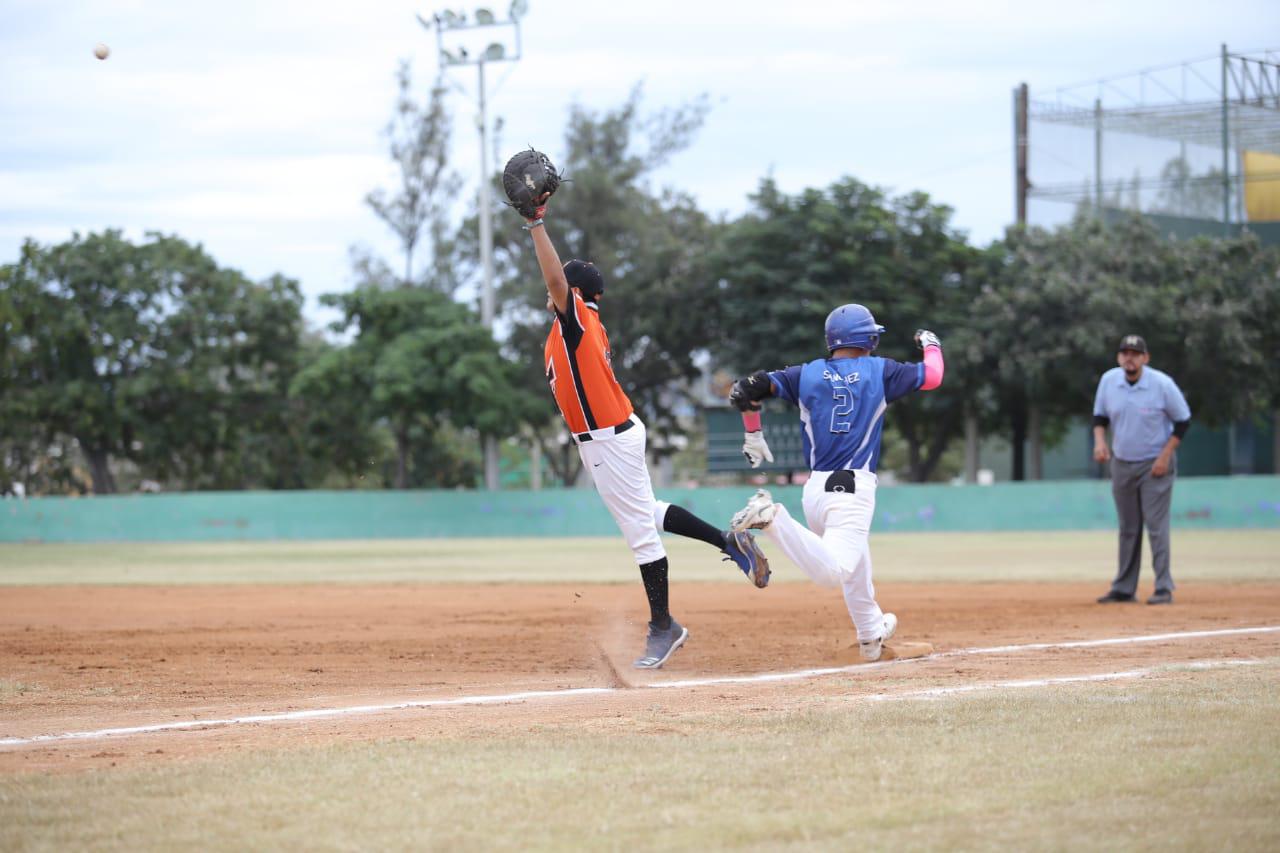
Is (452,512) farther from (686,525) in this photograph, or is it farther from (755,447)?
(755,447)

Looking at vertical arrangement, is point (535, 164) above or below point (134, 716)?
above

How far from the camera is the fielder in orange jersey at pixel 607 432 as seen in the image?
7.30 m

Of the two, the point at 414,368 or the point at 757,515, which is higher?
the point at 414,368

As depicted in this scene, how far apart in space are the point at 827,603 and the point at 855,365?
5710mm

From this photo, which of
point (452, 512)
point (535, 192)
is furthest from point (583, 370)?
point (452, 512)

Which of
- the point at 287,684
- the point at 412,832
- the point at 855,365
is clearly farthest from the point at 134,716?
the point at 855,365

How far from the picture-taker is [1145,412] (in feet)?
38.5

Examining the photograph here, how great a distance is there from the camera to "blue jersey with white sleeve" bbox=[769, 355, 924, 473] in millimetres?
7219

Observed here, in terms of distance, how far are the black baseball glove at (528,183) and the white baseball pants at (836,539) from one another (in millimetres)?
1995

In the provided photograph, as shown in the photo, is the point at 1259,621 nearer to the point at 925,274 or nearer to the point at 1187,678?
the point at 1187,678

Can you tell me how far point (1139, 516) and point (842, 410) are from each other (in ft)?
19.1

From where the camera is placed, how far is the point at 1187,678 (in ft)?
20.9

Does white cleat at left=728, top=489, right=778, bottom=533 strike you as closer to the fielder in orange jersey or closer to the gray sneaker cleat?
the fielder in orange jersey

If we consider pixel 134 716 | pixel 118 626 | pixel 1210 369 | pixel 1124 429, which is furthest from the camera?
pixel 1210 369
